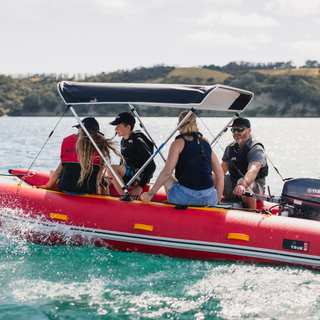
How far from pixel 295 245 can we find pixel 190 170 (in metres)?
1.36

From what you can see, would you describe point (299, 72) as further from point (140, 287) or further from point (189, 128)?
point (140, 287)

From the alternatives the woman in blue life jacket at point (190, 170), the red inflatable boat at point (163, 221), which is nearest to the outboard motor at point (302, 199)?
the red inflatable boat at point (163, 221)

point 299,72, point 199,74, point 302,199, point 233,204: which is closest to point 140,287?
point 233,204

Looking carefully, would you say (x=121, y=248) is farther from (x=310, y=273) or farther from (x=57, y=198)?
(x=310, y=273)

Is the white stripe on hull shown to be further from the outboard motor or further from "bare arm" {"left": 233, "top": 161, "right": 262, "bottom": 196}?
"bare arm" {"left": 233, "top": 161, "right": 262, "bottom": 196}

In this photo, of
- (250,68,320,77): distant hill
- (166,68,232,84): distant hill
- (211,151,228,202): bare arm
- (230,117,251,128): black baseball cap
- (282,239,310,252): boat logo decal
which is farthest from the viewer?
(250,68,320,77): distant hill

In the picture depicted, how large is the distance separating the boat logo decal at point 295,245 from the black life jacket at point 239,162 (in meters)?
1.24

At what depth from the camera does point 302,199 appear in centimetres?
420

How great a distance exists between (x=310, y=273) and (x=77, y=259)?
250cm

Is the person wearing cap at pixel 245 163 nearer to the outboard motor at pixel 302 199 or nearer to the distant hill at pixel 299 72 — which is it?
the outboard motor at pixel 302 199

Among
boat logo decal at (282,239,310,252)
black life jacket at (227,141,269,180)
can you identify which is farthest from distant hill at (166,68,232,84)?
boat logo decal at (282,239,310,252)

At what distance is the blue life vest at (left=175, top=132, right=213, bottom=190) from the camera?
159 inches

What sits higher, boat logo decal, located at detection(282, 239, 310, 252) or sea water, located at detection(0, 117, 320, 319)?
boat logo decal, located at detection(282, 239, 310, 252)

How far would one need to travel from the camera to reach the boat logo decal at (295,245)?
388cm
